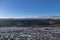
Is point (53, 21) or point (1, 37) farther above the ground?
point (53, 21)

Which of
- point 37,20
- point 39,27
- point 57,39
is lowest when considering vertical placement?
point 57,39

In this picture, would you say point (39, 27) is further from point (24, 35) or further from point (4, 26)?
point (4, 26)

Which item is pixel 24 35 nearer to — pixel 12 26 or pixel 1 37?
pixel 1 37

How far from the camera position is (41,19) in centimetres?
215

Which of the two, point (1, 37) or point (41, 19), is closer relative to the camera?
point (1, 37)

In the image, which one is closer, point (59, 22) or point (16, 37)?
point (16, 37)

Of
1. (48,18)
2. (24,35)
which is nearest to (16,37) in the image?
(24,35)

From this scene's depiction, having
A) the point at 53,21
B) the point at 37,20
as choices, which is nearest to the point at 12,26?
the point at 37,20

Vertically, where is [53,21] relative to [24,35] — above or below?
above

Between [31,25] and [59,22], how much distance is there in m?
0.58

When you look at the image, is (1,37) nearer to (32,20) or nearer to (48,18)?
(32,20)

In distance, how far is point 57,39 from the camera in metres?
1.57

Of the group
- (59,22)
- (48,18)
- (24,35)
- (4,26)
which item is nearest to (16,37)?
(24,35)

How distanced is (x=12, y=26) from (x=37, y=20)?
53 cm
